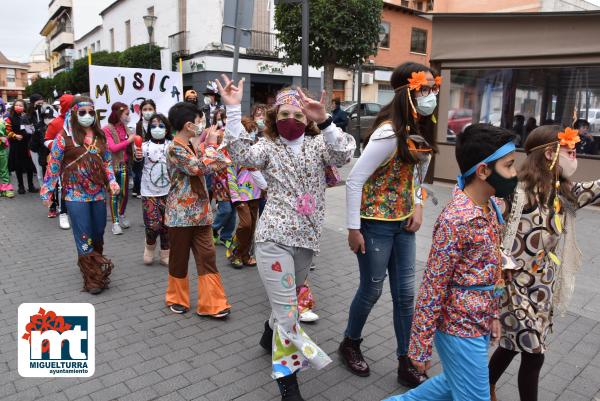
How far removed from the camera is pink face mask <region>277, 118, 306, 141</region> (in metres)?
3.03

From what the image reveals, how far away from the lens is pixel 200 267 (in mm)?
4336

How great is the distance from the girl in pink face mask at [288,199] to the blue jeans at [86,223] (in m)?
Answer: 2.51

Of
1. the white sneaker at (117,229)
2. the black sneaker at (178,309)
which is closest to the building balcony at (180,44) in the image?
the white sneaker at (117,229)

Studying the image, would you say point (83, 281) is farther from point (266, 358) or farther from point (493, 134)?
point (493, 134)

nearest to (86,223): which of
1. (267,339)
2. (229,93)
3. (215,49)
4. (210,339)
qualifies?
(210,339)

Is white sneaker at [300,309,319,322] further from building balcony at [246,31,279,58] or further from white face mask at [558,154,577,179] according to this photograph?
building balcony at [246,31,279,58]

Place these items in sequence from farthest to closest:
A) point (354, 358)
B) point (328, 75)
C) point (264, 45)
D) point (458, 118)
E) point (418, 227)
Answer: point (264, 45) → point (328, 75) → point (458, 118) → point (354, 358) → point (418, 227)

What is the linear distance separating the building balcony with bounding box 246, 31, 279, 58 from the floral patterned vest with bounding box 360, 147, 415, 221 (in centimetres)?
2176

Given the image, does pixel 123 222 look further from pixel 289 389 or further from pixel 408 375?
pixel 408 375

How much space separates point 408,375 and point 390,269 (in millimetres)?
706

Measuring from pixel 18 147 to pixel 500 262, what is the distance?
10.7 metres

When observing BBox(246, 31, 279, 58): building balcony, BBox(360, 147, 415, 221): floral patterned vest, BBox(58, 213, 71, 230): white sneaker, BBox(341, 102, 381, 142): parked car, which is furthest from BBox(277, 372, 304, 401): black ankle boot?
BBox(246, 31, 279, 58): building balcony

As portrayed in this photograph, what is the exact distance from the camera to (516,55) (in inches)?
367

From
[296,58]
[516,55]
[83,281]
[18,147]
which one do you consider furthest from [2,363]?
[296,58]
